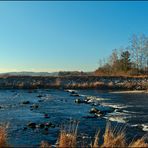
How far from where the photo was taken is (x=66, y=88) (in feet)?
201

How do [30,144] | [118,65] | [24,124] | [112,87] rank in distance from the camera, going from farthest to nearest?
[118,65] → [112,87] → [24,124] → [30,144]

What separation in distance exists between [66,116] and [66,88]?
121ft

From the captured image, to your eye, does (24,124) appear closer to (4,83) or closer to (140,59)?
(4,83)

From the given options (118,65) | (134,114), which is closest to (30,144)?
(134,114)

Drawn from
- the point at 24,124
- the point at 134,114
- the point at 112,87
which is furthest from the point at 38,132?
the point at 112,87

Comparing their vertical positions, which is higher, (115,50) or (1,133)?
(115,50)

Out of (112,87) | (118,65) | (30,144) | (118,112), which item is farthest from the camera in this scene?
(118,65)

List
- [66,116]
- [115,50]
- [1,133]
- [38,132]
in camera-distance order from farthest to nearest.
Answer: [115,50], [66,116], [38,132], [1,133]

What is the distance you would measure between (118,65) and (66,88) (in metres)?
32.6

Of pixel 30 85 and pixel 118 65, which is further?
pixel 118 65

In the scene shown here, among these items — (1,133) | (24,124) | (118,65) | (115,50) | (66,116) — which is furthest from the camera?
(115,50)

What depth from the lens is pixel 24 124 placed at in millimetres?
20688

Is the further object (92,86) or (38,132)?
(92,86)

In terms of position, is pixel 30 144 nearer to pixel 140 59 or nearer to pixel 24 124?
pixel 24 124
